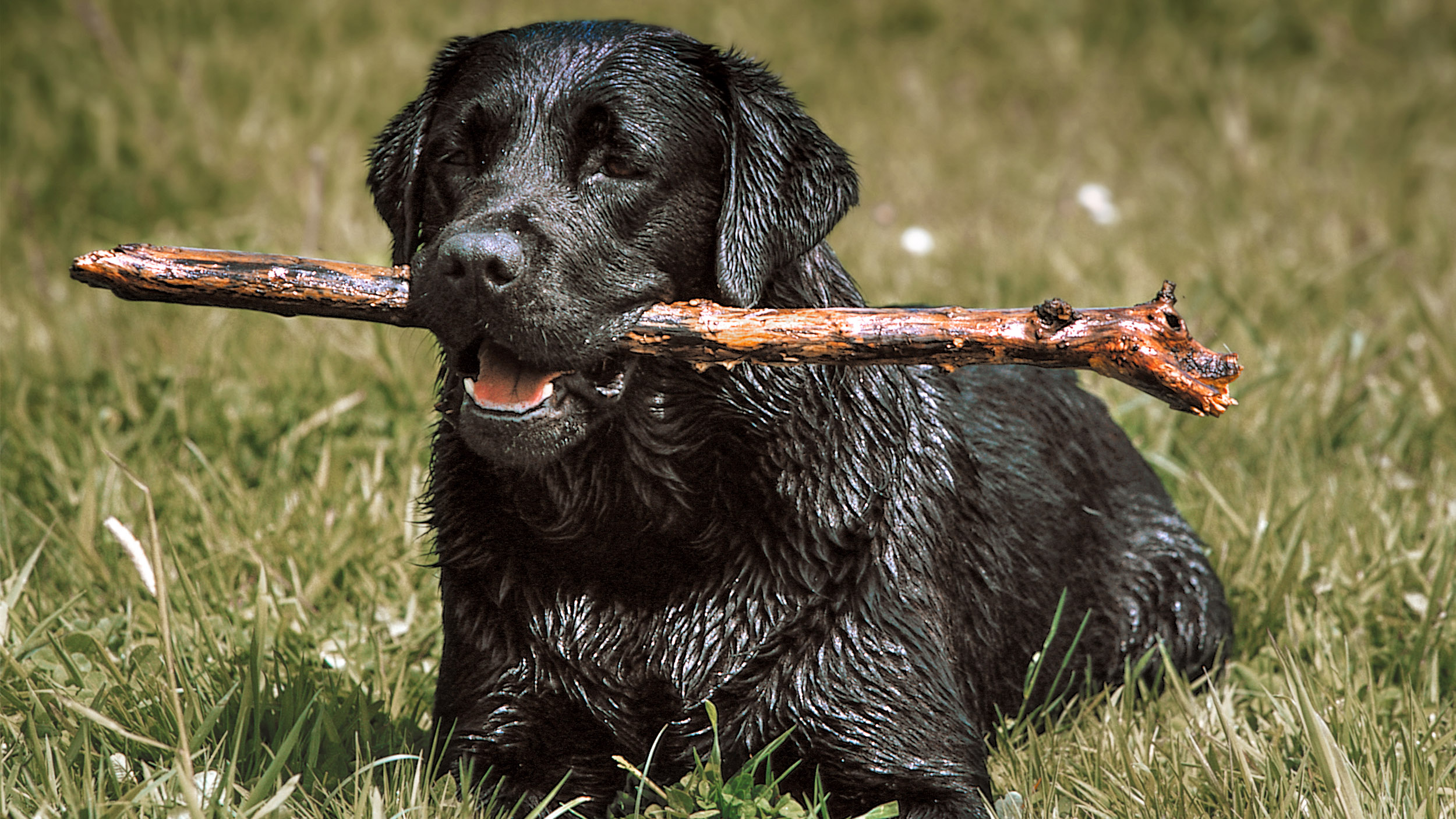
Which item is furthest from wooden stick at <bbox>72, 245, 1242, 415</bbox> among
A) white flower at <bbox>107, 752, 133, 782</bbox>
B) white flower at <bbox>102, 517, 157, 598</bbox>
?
white flower at <bbox>107, 752, 133, 782</bbox>

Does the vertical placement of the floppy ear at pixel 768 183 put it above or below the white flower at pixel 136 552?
above

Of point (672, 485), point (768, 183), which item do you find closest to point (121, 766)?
point (672, 485)

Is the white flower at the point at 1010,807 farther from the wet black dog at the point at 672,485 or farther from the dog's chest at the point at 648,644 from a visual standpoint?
the dog's chest at the point at 648,644

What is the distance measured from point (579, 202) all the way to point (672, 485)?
2.07 ft

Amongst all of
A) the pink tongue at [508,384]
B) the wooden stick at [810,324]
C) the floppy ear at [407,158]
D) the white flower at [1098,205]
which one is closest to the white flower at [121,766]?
the wooden stick at [810,324]

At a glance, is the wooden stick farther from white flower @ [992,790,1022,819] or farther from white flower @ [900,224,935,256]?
white flower @ [900,224,935,256]

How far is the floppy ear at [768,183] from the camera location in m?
2.91

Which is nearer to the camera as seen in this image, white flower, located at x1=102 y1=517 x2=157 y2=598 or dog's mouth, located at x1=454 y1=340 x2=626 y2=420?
white flower, located at x1=102 y1=517 x2=157 y2=598

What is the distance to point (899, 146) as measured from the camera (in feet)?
27.9

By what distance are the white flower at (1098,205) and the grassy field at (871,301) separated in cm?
11

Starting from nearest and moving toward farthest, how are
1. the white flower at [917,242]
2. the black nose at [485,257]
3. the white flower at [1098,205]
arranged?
the black nose at [485,257] → the white flower at [917,242] → the white flower at [1098,205]

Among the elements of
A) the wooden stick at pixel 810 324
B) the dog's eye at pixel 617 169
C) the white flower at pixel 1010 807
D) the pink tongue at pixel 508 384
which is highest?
the dog's eye at pixel 617 169

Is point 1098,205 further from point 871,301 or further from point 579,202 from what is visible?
point 579,202

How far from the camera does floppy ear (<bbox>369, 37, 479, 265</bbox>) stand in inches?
125
